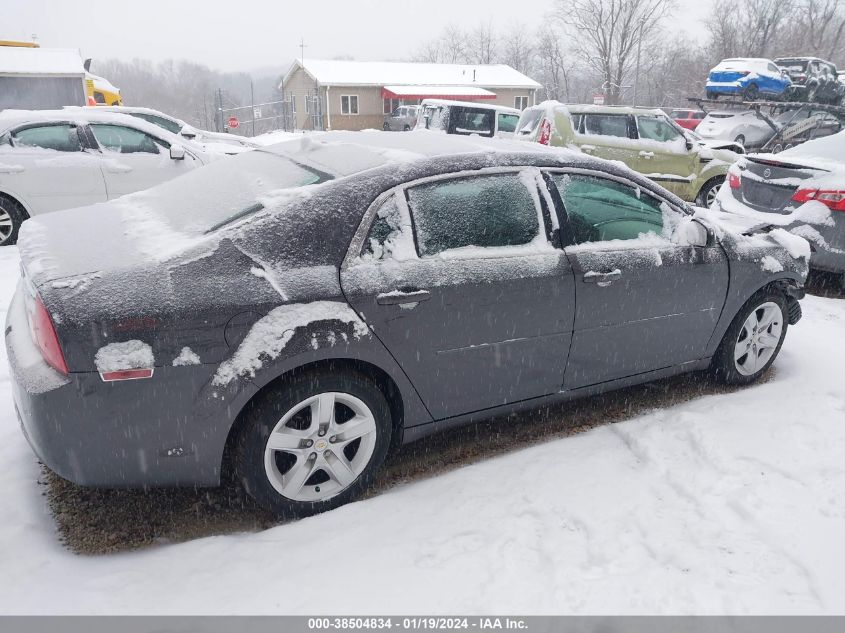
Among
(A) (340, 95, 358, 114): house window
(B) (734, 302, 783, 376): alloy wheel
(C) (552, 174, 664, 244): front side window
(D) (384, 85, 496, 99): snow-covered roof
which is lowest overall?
(B) (734, 302, 783, 376): alloy wheel

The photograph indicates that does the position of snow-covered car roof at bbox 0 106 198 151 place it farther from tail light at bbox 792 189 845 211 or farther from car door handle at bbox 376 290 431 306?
tail light at bbox 792 189 845 211

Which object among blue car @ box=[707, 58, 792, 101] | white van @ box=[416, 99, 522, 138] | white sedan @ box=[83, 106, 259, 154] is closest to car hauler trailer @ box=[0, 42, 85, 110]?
white sedan @ box=[83, 106, 259, 154]

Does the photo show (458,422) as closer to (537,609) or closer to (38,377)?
(537,609)

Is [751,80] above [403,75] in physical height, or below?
below

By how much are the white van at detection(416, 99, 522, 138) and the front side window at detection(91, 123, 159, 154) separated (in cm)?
924

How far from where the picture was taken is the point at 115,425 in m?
2.38

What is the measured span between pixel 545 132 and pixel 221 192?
8.26m

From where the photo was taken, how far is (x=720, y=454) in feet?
10.9

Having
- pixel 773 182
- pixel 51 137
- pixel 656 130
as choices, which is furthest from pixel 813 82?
pixel 51 137

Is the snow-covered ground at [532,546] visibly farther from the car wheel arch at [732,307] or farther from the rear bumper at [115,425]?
the car wheel arch at [732,307]

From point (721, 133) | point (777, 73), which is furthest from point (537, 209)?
point (777, 73)

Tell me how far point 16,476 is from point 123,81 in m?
136

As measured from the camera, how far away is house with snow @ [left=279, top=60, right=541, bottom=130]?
42281 mm
